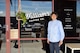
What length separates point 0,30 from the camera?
933 cm

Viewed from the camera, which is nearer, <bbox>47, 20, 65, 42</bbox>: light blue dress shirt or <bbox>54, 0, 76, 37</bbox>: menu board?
<bbox>47, 20, 65, 42</bbox>: light blue dress shirt

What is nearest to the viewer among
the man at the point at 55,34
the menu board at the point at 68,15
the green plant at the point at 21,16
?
the man at the point at 55,34

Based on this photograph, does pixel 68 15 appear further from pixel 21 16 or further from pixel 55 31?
pixel 21 16

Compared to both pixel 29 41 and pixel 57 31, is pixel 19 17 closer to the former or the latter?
pixel 29 41

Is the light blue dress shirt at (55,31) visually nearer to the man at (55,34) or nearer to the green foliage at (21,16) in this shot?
the man at (55,34)

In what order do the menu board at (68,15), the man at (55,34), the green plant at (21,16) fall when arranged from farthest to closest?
the menu board at (68,15)
the green plant at (21,16)
the man at (55,34)

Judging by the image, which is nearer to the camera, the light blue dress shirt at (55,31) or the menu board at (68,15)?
the light blue dress shirt at (55,31)

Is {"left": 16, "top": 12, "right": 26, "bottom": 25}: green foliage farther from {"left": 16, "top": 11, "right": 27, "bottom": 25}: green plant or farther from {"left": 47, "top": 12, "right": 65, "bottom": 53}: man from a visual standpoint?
{"left": 47, "top": 12, "right": 65, "bottom": 53}: man

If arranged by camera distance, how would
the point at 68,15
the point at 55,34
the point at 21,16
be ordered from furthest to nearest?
the point at 68,15
the point at 21,16
the point at 55,34

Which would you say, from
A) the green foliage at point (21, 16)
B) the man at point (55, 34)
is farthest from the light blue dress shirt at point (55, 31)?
the green foliage at point (21, 16)

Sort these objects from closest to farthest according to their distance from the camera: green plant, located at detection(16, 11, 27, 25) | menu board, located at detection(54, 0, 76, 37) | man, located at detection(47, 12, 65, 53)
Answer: man, located at detection(47, 12, 65, 53), green plant, located at detection(16, 11, 27, 25), menu board, located at detection(54, 0, 76, 37)

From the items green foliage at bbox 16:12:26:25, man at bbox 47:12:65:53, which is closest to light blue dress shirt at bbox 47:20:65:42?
man at bbox 47:12:65:53

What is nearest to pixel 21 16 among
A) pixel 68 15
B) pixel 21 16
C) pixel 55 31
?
pixel 21 16

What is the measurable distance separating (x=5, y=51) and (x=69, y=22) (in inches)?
99.8
